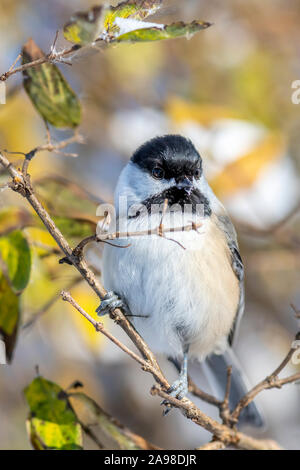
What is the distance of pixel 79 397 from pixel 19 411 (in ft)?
4.22

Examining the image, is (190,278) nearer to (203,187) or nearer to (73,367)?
(203,187)

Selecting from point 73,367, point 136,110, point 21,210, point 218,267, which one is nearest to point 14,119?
point 136,110

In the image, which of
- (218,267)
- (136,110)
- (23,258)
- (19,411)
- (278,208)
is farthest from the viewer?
(136,110)

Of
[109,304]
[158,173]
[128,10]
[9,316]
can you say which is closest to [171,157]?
[158,173]

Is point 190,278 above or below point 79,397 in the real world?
above

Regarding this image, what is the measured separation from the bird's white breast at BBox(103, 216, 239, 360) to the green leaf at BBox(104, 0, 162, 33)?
664mm

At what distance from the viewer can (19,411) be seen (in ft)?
9.21

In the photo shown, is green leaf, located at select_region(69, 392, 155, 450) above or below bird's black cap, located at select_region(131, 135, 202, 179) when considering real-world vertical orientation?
below

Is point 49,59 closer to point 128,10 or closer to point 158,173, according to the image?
point 128,10

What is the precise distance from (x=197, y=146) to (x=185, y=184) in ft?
3.34

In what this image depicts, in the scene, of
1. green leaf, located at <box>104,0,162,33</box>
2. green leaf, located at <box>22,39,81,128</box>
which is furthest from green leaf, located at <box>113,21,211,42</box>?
green leaf, located at <box>22,39,81,128</box>

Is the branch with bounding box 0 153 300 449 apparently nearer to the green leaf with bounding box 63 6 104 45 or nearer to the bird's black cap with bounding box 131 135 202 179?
the green leaf with bounding box 63 6 104 45

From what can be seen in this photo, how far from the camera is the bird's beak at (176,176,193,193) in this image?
1779 mm

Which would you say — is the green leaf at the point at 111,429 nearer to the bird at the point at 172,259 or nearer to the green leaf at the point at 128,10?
the bird at the point at 172,259
